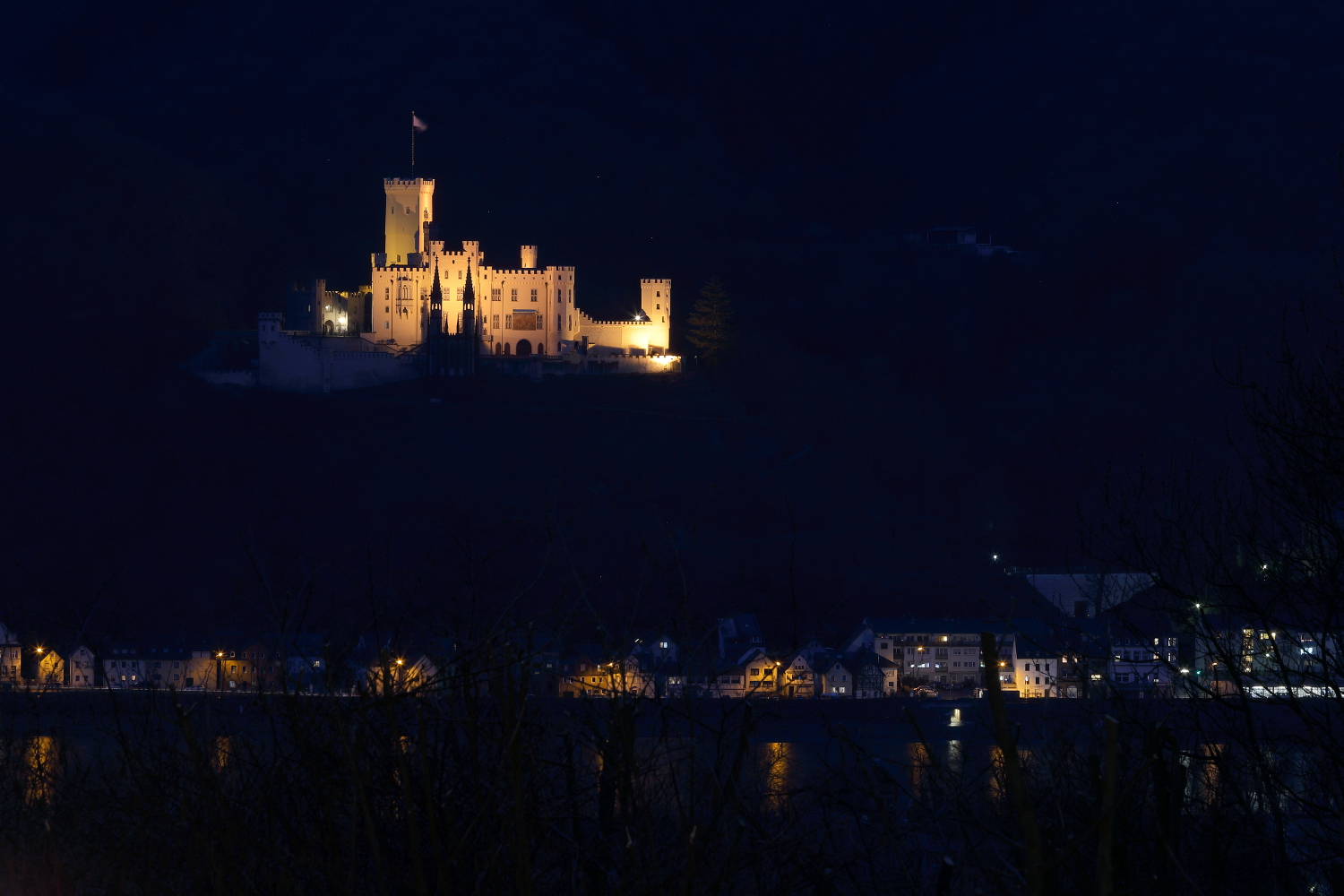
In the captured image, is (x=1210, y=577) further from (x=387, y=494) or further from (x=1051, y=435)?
(x=1051, y=435)

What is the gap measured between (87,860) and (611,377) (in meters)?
51.0

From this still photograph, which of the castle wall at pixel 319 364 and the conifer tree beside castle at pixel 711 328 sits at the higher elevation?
the conifer tree beside castle at pixel 711 328

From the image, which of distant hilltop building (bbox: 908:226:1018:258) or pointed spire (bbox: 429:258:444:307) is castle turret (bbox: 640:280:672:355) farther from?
distant hilltop building (bbox: 908:226:1018:258)

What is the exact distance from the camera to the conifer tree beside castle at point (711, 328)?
60406mm

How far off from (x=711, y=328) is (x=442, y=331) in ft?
36.5

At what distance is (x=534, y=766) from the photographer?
3.59 meters

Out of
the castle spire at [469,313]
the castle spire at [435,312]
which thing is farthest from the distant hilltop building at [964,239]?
the castle spire at [435,312]

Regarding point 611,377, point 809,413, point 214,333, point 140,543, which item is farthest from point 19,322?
point 809,413

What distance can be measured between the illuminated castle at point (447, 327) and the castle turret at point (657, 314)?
0.04 metres

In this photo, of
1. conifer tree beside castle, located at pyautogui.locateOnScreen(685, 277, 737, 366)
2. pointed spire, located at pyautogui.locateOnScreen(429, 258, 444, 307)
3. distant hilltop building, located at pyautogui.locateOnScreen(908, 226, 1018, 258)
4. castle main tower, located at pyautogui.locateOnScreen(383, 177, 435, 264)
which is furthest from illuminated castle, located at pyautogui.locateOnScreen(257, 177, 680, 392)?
distant hilltop building, located at pyautogui.locateOnScreen(908, 226, 1018, 258)

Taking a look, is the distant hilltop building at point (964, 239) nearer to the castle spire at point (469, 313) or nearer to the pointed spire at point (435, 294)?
the castle spire at point (469, 313)

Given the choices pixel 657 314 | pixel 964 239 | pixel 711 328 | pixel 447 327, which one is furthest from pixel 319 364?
pixel 964 239

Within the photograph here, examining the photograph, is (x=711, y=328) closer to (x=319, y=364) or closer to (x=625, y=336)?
(x=625, y=336)

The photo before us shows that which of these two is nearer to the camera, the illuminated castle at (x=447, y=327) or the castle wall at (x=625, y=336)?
the illuminated castle at (x=447, y=327)
